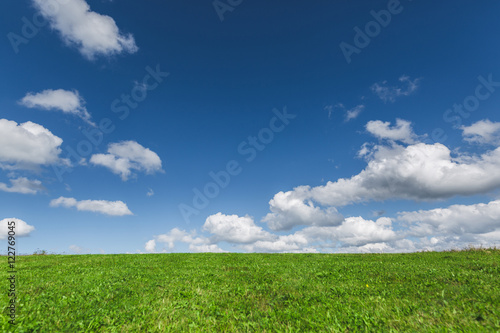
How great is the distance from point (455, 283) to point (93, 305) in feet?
51.0

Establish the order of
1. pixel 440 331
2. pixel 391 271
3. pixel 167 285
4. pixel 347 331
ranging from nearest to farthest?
pixel 440 331
pixel 347 331
pixel 167 285
pixel 391 271

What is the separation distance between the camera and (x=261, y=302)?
10.7m

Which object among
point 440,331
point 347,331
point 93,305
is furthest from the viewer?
point 93,305

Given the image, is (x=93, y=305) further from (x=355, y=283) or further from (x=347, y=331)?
(x=355, y=283)

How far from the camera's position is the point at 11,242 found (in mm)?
11812

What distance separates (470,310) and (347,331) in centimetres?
436

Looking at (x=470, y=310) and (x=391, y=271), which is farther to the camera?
(x=391, y=271)

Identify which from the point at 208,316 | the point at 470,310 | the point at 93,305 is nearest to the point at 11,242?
the point at 93,305

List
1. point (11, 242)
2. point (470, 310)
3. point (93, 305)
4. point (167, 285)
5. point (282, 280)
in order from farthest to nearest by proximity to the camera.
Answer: point (282, 280) → point (167, 285) → point (11, 242) → point (93, 305) → point (470, 310)

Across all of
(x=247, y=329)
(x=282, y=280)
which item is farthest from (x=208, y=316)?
(x=282, y=280)

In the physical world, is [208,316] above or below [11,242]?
below

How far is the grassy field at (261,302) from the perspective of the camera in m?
8.33

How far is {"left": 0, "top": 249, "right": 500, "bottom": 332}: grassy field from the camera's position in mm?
8328

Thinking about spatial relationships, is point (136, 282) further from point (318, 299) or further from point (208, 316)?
point (318, 299)
